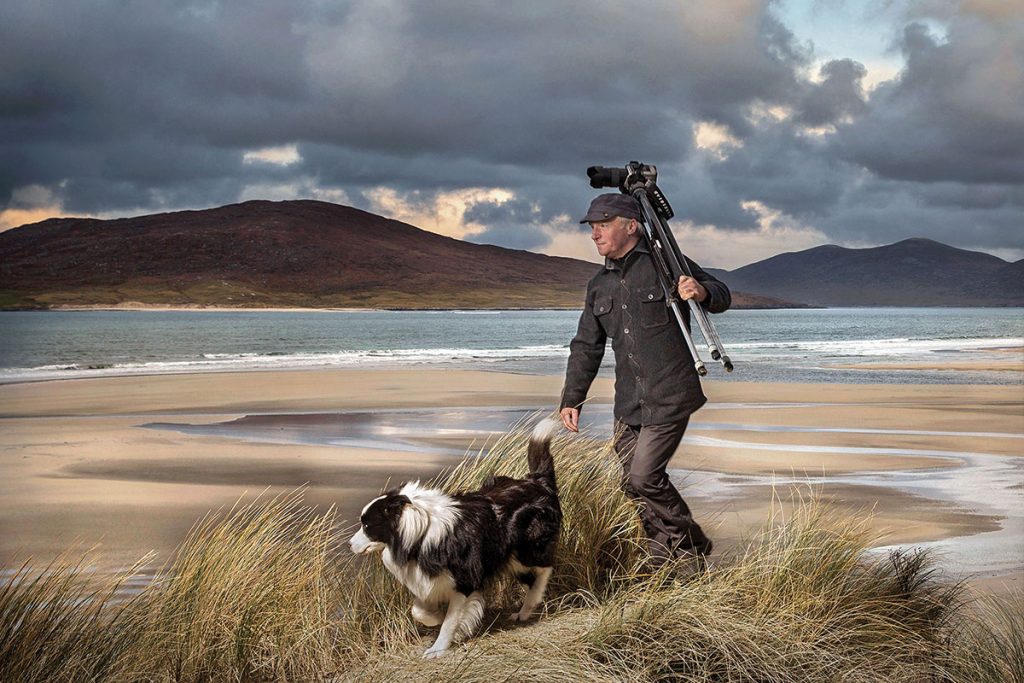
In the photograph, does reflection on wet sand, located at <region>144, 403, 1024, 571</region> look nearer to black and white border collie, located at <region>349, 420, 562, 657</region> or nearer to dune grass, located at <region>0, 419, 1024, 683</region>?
dune grass, located at <region>0, 419, 1024, 683</region>

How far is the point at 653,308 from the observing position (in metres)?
5.59

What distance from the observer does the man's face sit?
5.60m

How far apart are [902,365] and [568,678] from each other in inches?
1116

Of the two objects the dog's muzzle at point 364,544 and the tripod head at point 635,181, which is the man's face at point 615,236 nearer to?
the tripod head at point 635,181

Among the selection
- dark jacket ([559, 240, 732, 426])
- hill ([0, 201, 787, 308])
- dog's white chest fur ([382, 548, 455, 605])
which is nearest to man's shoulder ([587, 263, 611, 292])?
dark jacket ([559, 240, 732, 426])

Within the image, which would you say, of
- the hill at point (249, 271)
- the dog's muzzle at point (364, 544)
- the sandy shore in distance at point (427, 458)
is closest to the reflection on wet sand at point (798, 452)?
the sandy shore in distance at point (427, 458)

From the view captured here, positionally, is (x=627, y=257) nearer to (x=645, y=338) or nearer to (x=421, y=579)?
(x=645, y=338)

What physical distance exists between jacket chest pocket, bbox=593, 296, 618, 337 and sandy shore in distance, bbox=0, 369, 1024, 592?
1.44m

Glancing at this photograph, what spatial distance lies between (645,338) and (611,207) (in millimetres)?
749

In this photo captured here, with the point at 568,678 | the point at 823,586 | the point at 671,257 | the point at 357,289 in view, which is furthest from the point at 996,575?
the point at 357,289

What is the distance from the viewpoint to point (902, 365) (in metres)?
30.0

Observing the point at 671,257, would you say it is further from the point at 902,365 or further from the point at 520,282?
the point at 520,282

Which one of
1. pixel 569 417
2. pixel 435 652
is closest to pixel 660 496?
pixel 569 417

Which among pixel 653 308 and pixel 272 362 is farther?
pixel 272 362
